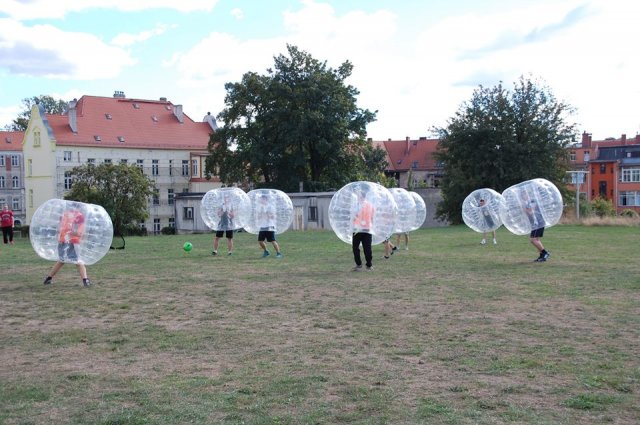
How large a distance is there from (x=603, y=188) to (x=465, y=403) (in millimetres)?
104030

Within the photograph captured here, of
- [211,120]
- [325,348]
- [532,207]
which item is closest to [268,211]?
[532,207]

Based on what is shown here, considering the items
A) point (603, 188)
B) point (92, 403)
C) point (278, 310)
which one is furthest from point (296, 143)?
point (603, 188)

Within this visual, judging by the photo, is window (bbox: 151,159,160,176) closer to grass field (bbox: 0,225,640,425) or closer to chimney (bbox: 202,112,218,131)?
chimney (bbox: 202,112,218,131)

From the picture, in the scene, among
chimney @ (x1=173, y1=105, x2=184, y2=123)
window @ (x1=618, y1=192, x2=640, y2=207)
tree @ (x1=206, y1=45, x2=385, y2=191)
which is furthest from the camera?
window @ (x1=618, y1=192, x2=640, y2=207)

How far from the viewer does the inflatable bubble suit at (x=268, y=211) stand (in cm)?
2170

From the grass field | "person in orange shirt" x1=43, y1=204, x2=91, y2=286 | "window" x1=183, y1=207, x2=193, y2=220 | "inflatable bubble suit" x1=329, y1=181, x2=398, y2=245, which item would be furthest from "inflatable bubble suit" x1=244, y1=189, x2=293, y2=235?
"window" x1=183, y1=207, x2=193, y2=220

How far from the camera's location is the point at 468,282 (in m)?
14.7

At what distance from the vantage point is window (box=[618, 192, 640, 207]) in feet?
324

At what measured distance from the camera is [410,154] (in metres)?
111

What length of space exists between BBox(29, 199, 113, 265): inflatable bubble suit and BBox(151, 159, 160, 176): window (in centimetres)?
6444

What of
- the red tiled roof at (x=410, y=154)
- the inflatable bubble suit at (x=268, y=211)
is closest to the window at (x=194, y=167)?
the red tiled roof at (x=410, y=154)

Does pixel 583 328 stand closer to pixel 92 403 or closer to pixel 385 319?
pixel 385 319

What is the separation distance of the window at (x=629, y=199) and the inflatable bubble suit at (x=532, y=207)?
87940mm

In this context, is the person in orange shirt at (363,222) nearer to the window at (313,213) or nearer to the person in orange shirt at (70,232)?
the person in orange shirt at (70,232)
